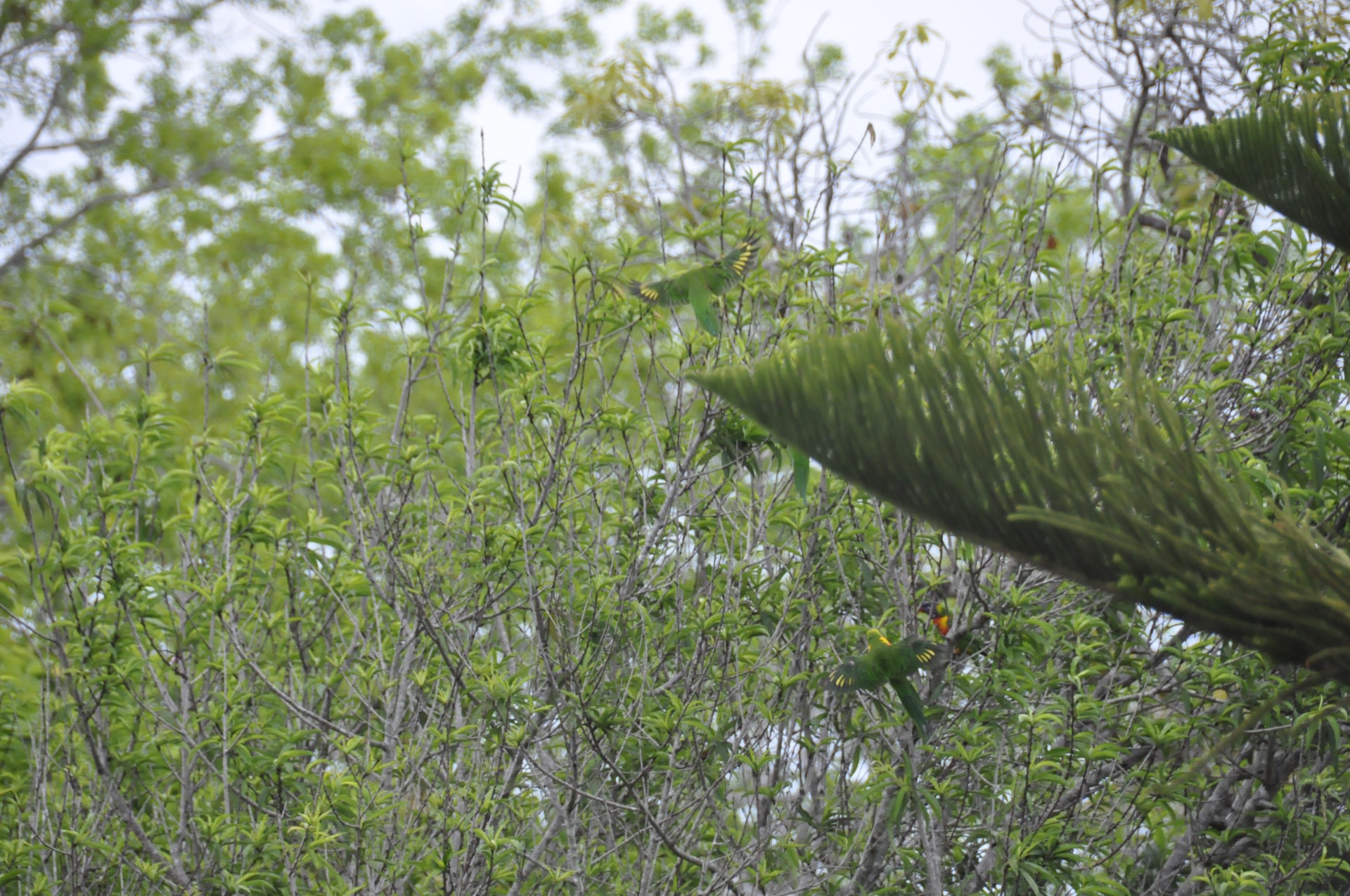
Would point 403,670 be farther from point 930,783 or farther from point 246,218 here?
point 246,218

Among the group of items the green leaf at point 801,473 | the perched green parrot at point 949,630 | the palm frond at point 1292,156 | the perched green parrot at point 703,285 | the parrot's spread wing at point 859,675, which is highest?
the perched green parrot at point 703,285

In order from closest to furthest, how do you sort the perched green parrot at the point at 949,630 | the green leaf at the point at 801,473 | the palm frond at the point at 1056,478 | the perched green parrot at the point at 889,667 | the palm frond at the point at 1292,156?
the palm frond at the point at 1056,478, the palm frond at the point at 1292,156, the perched green parrot at the point at 889,667, the green leaf at the point at 801,473, the perched green parrot at the point at 949,630

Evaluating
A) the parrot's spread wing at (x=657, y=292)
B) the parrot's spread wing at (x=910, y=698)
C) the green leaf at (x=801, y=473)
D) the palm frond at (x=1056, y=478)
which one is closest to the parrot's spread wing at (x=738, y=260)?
the parrot's spread wing at (x=657, y=292)

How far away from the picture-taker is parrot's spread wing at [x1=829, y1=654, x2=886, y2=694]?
7.97 feet

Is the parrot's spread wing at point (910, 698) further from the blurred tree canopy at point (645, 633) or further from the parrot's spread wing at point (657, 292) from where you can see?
the parrot's spread wing at point (657, 292)

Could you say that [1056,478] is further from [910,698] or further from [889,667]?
[910,698]

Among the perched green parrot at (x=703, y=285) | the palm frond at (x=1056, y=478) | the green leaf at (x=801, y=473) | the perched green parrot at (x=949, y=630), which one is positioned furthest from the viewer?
the perched green parrot at (x=949, y=630)

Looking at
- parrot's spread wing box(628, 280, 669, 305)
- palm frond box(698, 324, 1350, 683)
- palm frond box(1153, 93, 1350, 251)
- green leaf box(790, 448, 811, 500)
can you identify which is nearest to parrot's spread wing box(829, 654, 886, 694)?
green leaf box(790, 448, 811, 500)

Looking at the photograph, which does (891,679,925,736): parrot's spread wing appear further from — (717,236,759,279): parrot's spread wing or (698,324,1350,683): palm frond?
(717,236,759,279): parrot's spread wing

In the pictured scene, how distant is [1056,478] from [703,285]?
4.10ft

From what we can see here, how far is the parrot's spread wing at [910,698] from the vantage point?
98.4 inches

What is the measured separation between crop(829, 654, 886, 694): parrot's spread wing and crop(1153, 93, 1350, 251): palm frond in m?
1.43

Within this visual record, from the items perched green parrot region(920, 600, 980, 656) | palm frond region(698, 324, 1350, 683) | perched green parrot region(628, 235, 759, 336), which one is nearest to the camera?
palm frond region(698, 324, 1350, 683)

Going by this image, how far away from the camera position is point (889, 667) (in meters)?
2.44
